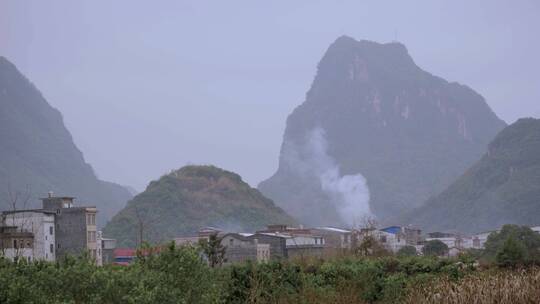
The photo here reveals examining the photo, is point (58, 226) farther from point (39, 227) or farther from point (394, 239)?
point (394, 239)

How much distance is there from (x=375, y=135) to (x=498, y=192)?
6367 centimetres

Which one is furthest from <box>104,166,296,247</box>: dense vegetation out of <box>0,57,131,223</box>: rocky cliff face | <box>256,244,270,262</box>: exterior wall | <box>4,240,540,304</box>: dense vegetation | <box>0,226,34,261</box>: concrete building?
<box>4,240,540,304</box>: dense vegetation

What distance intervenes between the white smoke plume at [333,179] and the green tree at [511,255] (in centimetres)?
8047

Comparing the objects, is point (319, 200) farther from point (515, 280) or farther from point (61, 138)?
point (515, 280)

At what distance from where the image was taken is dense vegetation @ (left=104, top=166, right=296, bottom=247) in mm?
62406

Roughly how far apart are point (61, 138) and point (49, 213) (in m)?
92.6

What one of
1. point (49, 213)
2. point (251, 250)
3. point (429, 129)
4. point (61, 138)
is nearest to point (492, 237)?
point (251, 250)

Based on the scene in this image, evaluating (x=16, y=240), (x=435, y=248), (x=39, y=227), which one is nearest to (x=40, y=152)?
(x=435, y=248)

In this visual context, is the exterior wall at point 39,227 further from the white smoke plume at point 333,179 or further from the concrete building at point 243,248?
the white smoke plume at point 333,179

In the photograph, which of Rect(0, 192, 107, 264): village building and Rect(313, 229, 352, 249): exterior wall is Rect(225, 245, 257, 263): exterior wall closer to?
Rect(0, 192, 107, 264): village building

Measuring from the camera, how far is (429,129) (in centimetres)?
14688

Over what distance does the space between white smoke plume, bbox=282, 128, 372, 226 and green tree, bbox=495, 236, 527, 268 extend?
80.5m

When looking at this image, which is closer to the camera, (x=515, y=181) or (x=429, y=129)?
(x=515, y=181)

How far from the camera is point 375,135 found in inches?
5738
